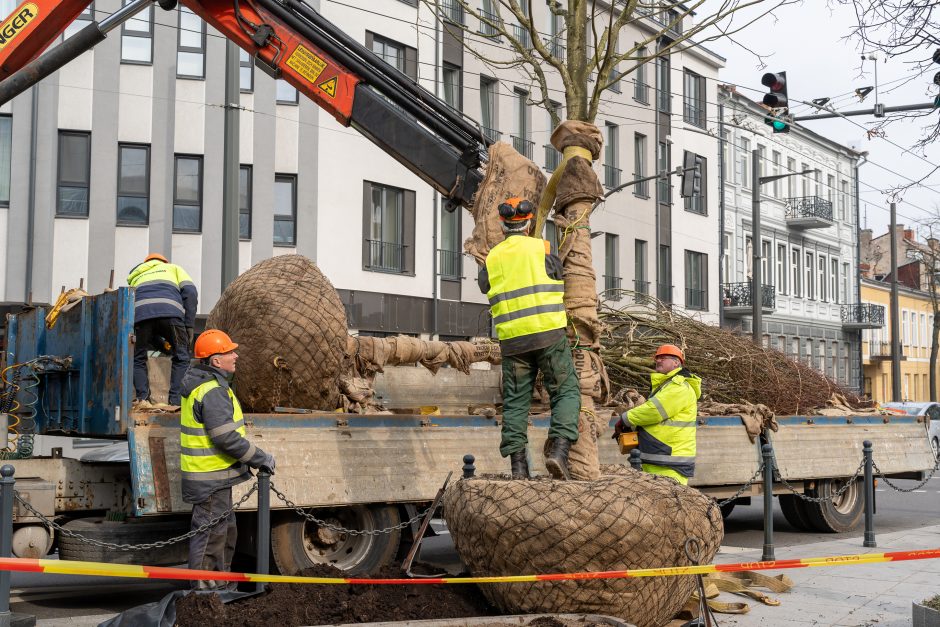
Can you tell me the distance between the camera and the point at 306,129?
2511 centimetres

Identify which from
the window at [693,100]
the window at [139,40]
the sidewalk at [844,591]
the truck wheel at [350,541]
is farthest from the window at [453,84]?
the truck wheel at [350,541]

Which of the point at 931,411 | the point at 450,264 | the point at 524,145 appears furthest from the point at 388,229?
the point at 931,411

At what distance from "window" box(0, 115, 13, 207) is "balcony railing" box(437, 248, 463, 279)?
33.9 ft

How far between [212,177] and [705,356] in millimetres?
14928

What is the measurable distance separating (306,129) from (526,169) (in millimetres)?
17986

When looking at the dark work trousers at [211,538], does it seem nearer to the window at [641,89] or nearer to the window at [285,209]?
the window at [285,209]

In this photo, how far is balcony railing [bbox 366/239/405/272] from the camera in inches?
1030

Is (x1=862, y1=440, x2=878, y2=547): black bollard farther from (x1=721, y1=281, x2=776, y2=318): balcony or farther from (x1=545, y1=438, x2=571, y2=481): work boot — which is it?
(x1=721, y1=281, x2=776, y2=318): balcony

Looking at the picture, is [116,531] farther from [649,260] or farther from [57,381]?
[649,260]

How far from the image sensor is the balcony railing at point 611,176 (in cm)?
3544

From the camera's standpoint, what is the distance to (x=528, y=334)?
264 inches

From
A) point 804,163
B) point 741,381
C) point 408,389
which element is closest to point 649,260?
point 804,163

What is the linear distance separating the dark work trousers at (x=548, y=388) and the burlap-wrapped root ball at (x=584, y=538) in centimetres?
44

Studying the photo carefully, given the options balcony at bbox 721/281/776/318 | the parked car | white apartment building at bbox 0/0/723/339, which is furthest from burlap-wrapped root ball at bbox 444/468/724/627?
balcony at bbox 721/281/776/318
